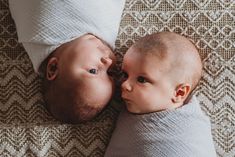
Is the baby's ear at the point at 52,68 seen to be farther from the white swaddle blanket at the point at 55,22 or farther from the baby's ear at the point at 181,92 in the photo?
the baby's ear at the point at 181,92

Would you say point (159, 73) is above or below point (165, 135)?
above

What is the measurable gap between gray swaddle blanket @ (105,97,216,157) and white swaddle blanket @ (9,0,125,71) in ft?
0.71

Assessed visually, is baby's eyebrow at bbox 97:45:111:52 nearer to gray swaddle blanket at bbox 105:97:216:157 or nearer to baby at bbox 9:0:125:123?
baby at bbox 9:0:125:123

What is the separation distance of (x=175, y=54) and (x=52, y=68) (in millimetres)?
270

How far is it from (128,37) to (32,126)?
0.31 m

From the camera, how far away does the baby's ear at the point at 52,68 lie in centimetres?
101

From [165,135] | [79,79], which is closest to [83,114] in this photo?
[79,79]

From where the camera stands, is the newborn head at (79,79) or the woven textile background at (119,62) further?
the woven textile background at (119,62)

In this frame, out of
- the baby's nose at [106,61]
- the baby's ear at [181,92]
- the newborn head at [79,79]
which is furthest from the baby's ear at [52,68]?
the baby's ear at [181,92]

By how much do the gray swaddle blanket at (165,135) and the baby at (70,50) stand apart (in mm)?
88

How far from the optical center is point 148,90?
99 cm

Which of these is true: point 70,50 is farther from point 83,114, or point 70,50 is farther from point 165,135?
point 165,135

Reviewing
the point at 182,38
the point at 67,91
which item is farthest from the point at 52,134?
the point at 182,38

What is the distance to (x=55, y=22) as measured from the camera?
1017 millimetres
